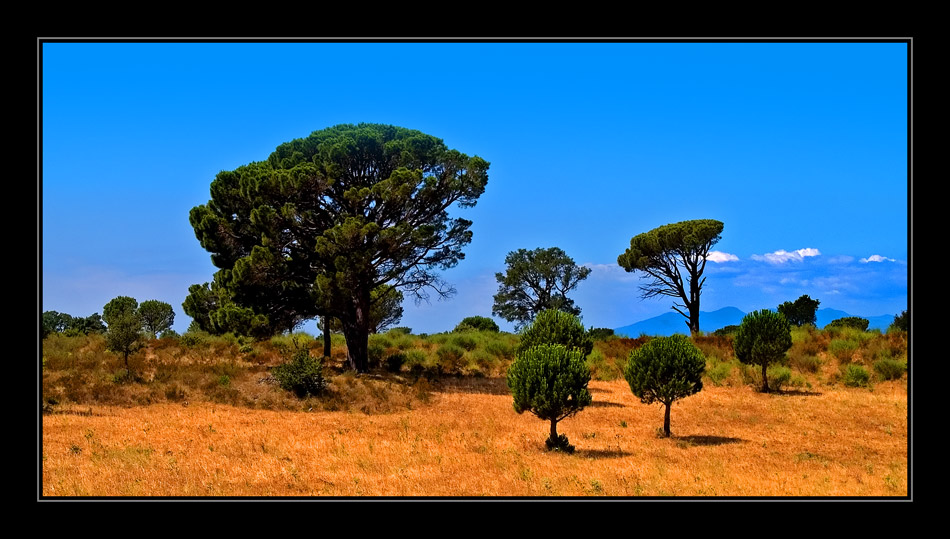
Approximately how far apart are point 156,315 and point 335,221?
3729 cm

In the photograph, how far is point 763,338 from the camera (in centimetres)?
2991

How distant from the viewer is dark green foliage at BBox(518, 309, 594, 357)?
27500 millimetres

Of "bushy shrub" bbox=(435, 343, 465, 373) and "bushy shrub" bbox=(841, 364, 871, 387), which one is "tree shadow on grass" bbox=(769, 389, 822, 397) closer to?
"bushy shrub" bbox=(841, 364, 871, 387)

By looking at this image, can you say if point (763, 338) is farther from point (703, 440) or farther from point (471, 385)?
point (471, 385)

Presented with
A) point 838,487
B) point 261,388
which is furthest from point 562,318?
point 838,487

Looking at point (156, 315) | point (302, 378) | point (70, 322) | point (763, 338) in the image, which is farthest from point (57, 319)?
point (763, 338)

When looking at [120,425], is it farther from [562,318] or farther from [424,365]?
[424,365]

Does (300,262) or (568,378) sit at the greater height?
(300,262)

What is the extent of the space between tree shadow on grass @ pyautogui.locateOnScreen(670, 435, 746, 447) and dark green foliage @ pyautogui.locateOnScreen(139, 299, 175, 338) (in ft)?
172

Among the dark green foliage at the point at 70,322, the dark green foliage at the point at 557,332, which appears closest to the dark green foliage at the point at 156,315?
the dark green foliage at the point at 70,322

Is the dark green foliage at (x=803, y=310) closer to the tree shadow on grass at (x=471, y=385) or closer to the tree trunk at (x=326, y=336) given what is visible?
the tree shadow on grass at (x=471, y=385)
